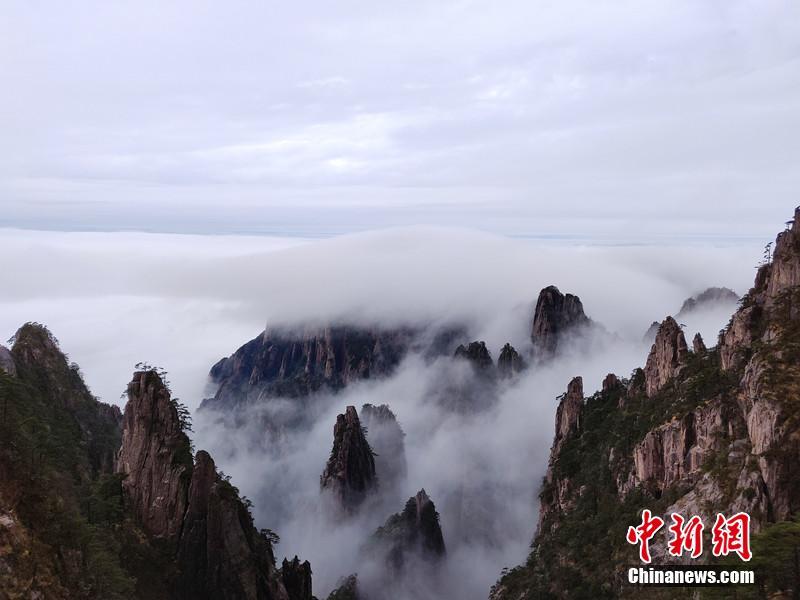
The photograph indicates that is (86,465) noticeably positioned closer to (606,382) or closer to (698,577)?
(698,577)

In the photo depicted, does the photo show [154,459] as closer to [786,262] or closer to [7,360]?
[7,360]

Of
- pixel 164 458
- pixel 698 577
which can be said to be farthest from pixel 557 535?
pixel 164 458

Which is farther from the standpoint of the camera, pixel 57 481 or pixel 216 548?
pixel 216 548

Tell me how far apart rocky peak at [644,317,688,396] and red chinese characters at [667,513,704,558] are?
189ft

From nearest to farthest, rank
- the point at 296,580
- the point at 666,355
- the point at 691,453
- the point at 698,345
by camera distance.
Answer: the point at 691,453, the point at 296,580, the point at 666,355, the point at 698,345

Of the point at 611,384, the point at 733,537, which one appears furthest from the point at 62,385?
the point at 611,384

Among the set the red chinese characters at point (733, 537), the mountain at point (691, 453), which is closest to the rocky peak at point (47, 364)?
the mountain at point (691, 453)

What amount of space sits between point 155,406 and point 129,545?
24929 mm

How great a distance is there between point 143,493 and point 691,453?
3777 inches

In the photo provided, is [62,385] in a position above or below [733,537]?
above

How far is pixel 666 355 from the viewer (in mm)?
136375

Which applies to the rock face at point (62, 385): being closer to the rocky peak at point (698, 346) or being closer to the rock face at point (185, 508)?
the rock face at point (185, 508)

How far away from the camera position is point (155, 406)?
118m

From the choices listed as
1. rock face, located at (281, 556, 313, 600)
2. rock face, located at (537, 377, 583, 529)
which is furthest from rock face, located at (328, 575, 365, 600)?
rock face, located at (537, 377, 583, 529)
